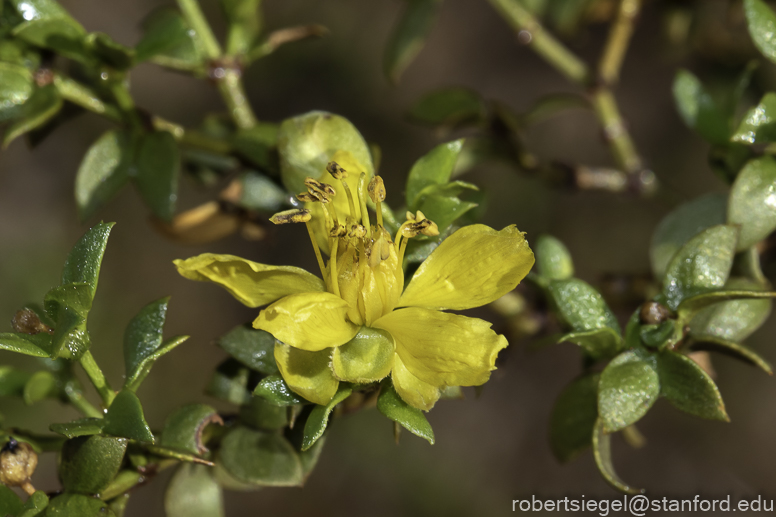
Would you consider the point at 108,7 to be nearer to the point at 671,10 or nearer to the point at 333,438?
the point at 333,438

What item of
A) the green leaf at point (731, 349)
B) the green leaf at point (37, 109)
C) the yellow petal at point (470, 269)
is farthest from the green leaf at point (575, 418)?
the green leaf at point (37, 109)

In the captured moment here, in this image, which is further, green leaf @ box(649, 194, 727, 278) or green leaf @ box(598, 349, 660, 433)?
green leaf @ box(649, 194, 727, 278)

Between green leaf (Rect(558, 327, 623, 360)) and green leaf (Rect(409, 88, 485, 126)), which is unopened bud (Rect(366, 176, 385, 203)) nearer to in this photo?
green leaf (Rect(558, 327, 623, 360))

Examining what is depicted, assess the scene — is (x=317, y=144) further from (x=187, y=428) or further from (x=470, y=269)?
(x=187, y=428)

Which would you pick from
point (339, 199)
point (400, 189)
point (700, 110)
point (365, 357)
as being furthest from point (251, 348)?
point (400, 189)

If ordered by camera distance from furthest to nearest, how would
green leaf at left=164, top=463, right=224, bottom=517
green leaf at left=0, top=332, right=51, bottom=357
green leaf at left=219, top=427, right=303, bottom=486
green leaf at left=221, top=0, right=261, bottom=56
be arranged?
green leaf at left=221, top=0, right=261, bottom=56 < green leaf at left=164, top=463, right=224, bottom=517 < green leaf at left=219, top=427, right=303, bottom=486 < green leaf at left=0, top=332, right=51, bottom=357

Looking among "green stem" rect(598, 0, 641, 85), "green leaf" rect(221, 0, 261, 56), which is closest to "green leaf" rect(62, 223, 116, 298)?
"green leaf" rect(221, 0, 261, 56)
